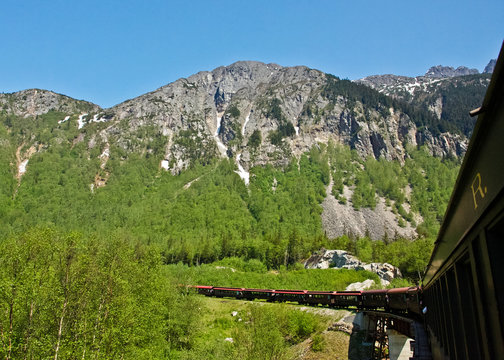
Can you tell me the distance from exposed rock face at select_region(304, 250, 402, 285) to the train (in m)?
30.8

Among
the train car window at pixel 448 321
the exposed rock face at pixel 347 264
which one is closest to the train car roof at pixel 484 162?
the train car window at pixel 448 321

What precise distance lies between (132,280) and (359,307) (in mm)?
26526

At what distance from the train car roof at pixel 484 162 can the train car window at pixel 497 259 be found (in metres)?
0.28

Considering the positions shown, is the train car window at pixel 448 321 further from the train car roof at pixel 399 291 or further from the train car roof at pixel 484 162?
the train car roof at pixel 399 291

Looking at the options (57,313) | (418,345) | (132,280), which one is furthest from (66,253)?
(418,345)

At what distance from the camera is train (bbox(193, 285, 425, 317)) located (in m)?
23.6

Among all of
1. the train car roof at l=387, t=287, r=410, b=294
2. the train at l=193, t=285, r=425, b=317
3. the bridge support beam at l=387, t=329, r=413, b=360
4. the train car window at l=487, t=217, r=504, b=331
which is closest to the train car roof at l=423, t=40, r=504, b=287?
the train car window at l=487, t=217, r=504, b=331

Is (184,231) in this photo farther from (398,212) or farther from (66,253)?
(66,253)

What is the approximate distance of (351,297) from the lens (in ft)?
139

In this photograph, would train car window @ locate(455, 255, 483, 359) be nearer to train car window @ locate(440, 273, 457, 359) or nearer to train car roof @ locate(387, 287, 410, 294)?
train car window @ locate(440, 273, 457, 359)

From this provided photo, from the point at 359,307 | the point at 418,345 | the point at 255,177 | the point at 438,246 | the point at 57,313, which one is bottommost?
the point at 359,307

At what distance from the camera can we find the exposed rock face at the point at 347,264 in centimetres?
7712

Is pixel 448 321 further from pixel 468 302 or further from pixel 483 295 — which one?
pixel 483 295

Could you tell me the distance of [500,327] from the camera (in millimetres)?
4180
